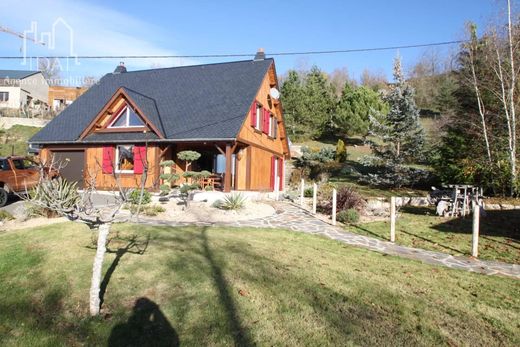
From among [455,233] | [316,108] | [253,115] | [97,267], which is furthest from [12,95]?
[455,233]

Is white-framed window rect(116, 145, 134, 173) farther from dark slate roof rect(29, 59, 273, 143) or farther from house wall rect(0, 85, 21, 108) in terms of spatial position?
house wall rect(0, 85, 21, 108)

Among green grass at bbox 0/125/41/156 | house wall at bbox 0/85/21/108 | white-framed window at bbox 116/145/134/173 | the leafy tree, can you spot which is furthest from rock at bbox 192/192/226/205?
house wall at bbox 0/85/21/108

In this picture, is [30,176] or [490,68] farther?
[490,68]

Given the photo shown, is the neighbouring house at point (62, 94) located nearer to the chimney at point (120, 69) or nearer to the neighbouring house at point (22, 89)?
the neighbouring house at point (22, 89)

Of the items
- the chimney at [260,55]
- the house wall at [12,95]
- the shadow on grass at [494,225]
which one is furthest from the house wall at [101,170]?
the house wall at [12,95]

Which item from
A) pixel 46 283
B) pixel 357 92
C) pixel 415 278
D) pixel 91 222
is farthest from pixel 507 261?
pixel 357 92

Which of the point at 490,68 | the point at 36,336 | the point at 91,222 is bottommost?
the point at 36,336

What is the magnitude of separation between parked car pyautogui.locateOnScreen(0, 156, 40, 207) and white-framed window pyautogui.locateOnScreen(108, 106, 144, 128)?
4.60 metres

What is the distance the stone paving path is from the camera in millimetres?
7078

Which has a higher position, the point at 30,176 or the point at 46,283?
the point at 30,176

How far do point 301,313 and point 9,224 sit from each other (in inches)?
325

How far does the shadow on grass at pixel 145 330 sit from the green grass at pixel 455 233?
696 cm

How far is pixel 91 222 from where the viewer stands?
3980 millimetres

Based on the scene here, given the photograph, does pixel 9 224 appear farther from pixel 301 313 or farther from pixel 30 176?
pixel 301 313
